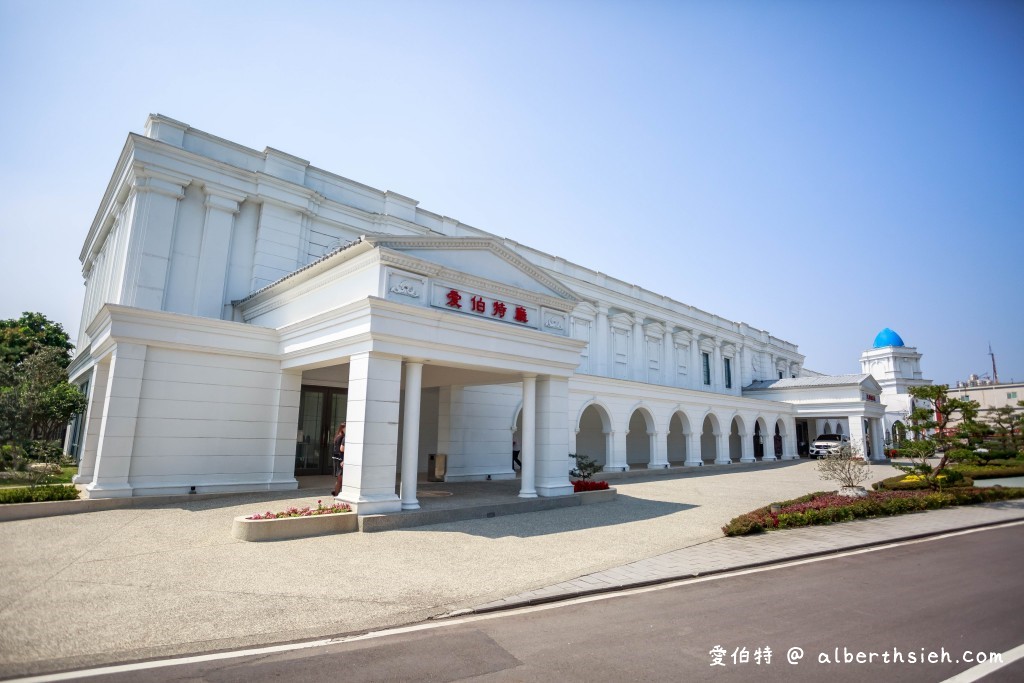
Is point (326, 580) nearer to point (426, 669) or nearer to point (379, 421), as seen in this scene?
point (426, 669)

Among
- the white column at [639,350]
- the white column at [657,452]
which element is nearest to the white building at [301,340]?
the white column at [657,452]

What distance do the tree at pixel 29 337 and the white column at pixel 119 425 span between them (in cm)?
2291

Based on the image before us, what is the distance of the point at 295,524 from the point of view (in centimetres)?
977

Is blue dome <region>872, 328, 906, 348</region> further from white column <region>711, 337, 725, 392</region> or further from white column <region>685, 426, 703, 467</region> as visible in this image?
white column <region>685, 426, 703, 467</region>

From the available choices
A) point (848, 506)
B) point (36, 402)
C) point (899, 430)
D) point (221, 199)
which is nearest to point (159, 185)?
point (221, 199)

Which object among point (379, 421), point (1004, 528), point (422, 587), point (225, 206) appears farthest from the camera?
point (225, 206)

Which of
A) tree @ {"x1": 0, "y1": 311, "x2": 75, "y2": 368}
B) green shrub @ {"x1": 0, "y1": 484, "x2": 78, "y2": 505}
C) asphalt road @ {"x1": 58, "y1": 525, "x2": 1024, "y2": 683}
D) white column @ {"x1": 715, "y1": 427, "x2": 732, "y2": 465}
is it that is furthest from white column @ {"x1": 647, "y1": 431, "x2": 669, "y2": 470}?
tree @ {"x1": 0, "y1": 311, "x2": 75, "y2": 368}

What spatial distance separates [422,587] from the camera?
728 cm

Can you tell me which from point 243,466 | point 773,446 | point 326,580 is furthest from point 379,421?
point 773,446

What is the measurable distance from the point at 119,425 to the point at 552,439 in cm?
1065

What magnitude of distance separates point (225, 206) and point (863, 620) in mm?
20028

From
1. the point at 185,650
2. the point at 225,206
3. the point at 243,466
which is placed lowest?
the point at 185,650

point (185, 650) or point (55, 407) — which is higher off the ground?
point (55, 407)

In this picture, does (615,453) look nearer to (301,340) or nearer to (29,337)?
(301,340)
